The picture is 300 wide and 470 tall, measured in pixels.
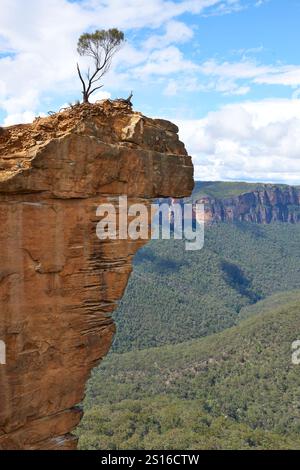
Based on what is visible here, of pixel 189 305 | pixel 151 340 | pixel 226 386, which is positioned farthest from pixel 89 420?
pixel 189 305

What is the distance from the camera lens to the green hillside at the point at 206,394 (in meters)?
64.4

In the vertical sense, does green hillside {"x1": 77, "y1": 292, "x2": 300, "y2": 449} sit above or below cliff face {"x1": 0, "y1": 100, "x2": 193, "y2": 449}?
below

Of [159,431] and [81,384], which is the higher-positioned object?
[81,384]

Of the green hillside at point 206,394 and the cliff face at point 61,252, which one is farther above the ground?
the cliff face at point 61,252

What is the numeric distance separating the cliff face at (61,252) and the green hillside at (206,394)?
48145mm

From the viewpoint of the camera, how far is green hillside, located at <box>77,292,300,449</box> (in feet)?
211

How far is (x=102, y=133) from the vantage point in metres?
15.7

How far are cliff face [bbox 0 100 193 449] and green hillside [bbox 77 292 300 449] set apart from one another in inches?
1895

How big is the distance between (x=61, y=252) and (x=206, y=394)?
3258 inches

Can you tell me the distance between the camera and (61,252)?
14945mm

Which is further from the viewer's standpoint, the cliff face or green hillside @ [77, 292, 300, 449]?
green hillside @ [77, 292, 300, 449]

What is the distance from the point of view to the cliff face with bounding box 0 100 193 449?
46.7 ft

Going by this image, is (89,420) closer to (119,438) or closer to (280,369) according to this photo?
(119,438)
